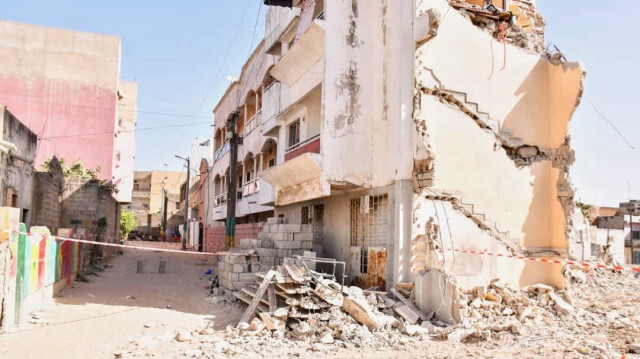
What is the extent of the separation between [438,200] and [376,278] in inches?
101

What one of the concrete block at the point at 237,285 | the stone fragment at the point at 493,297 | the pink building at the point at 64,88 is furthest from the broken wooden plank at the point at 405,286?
the pink building at the point at 64,88

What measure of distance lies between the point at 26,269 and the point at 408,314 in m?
7.62

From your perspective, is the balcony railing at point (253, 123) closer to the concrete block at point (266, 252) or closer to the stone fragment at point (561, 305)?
the concrete block at point (266, 252)

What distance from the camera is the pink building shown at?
98.3 feet

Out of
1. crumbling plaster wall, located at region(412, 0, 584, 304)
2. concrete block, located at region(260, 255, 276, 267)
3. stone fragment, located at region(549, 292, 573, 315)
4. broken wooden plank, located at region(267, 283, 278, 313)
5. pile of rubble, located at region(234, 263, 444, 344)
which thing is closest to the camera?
pile of rubble, located at region(234, 263, 444, 344)

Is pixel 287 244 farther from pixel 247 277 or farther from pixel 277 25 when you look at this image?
pixel 277 25

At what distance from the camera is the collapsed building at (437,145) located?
12352 mm

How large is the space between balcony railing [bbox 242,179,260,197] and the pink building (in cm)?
980

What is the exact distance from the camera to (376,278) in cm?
1316

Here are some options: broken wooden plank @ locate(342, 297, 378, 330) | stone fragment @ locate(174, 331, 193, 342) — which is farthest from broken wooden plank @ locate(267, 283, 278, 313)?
stone fragment @ locate(174, 331, 193, 342)

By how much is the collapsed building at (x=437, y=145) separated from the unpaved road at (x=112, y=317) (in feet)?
6.45

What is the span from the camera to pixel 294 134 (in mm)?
19156

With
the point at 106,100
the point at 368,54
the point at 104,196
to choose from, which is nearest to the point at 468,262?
the point at 368,54

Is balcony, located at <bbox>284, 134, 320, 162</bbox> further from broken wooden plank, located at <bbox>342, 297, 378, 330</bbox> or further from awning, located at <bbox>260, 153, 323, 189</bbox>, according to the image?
broken wooden plank, located at <bbox>342, 297, 378, 330</bbox>
